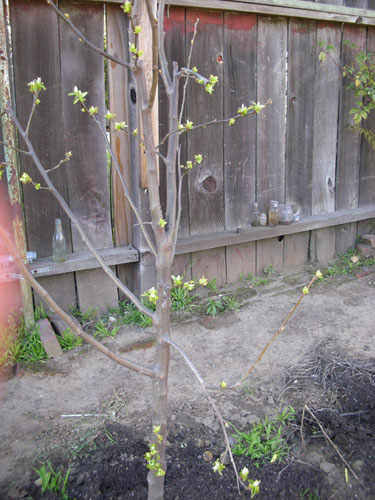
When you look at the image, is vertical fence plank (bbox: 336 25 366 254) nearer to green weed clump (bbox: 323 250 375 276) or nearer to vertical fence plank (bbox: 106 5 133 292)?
green weed clump (bbox: 323 250 375 276)

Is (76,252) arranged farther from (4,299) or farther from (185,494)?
(185,494)

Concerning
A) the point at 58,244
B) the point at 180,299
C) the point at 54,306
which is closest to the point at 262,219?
the point at 180,299

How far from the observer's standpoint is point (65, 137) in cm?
321

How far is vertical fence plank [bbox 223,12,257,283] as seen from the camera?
3768 millimetres

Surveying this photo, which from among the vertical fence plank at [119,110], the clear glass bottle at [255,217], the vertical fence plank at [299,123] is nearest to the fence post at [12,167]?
the vertical fence plank at [119,110]

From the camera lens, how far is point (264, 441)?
218 cm

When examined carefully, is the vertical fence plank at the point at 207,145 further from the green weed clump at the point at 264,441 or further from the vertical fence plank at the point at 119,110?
the green weed clump at the point at 264,441

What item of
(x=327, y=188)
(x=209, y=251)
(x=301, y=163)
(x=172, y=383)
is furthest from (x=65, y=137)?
(x=327, y=188)

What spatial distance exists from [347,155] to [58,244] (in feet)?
9.53

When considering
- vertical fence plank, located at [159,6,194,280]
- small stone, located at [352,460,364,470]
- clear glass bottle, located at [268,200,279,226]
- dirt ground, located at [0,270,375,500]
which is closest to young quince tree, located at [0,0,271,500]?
dirt ground, located at [0,270,375,500]

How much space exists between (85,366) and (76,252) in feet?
2.78

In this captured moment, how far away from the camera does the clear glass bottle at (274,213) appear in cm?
416

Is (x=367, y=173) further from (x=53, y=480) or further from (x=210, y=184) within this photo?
(x=53, y=480)

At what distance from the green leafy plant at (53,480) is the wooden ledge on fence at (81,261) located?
1.46 meters
